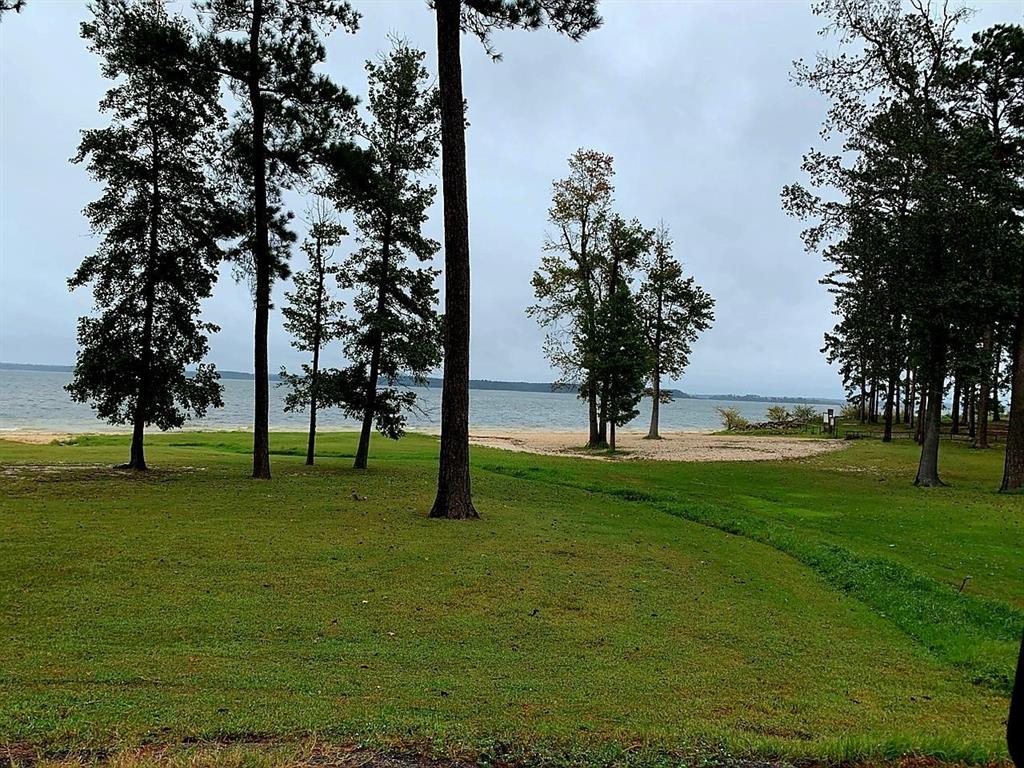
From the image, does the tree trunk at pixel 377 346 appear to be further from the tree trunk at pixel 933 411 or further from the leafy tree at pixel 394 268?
the tree trunk at pixel 933 411

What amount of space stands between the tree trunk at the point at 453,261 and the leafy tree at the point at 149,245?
7.47 meters

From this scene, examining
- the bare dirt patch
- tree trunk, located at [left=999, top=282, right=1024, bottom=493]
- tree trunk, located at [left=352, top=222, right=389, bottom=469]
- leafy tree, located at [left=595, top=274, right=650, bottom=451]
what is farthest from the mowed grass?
leafy tree, located at [left=595, top=274, right=650, bottom=451]

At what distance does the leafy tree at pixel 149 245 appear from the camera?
1767 centimetres

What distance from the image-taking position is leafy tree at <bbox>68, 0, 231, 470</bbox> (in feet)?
58.0

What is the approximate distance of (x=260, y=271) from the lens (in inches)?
707

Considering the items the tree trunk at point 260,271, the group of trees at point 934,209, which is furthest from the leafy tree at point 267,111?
the group of trees at point 934,209

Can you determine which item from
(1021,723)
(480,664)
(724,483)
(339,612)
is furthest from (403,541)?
(724,483)

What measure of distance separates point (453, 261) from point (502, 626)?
7.55 meters

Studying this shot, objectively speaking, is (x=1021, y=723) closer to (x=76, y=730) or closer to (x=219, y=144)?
(x=76, y=730)

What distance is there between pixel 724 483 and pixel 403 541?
13052 mm

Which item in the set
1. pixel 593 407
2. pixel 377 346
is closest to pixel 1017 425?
pixel 377 346

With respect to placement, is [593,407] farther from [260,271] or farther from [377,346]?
[260,271]

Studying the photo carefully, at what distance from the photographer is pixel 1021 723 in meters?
1.79

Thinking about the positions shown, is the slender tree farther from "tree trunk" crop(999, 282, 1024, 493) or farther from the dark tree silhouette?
the dark tree silhouette
